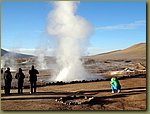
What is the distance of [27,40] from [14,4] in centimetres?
54

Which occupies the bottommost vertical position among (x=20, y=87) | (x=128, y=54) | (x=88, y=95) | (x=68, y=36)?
(x=88, y=95)

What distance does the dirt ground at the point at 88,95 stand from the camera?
5902 mm

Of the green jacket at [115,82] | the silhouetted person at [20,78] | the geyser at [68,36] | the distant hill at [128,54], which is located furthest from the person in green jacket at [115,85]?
the silhouetted person at [20,78]

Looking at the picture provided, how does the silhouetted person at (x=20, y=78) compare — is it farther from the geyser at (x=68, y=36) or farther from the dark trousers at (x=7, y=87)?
the geyser at (x=68, y=36)

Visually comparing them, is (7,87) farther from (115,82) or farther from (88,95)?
(115,82)

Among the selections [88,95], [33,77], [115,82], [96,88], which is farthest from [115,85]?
[33,77]

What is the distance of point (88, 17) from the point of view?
6.02 meters

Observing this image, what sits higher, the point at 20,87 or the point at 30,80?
the point at 30,80

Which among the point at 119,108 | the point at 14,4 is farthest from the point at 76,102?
the point at 14,4

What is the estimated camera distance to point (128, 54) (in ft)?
20.0

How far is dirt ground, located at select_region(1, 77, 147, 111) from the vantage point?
5902 mm

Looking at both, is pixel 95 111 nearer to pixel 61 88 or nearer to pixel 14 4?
pixel 61 88

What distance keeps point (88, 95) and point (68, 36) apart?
898 mm

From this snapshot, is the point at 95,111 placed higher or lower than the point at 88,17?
lower
